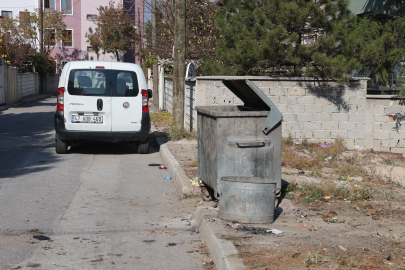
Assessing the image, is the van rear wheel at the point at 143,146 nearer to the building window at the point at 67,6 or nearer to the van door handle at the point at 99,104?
the van door handle at the point at 99,104

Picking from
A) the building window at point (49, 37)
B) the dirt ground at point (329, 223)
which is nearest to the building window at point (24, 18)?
the building window at point (49, 37)

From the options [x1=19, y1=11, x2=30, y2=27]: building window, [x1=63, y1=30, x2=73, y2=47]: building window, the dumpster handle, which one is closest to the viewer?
the dumpster handle

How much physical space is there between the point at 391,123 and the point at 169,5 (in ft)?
37.8

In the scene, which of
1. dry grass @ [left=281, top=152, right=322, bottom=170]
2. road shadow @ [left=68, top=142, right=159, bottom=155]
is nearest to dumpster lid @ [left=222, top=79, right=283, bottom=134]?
dry grass @ [left=281, top=152, right=322, bottom=170]

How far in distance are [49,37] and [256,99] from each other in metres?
53.1

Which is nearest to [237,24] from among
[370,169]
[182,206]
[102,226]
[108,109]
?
[108,109]

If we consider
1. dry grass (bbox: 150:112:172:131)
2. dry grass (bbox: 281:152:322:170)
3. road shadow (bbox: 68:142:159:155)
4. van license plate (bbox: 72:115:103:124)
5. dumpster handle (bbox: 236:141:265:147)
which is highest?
dumpster handle (bbox: 236:141:265:147)

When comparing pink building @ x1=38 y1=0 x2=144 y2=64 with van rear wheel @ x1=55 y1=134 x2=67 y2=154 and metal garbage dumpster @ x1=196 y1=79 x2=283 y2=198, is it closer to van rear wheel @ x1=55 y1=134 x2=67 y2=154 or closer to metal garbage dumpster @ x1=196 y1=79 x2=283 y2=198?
van rear wheel @ x1=55 y1=134 x2=67 y2=154

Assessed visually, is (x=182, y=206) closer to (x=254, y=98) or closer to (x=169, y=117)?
(x=254, y=98)

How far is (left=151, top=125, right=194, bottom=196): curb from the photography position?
22.4ft

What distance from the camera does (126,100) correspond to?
395 inches

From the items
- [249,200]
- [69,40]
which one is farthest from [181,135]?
[69,40]

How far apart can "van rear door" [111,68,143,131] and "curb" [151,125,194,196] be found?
955 mm

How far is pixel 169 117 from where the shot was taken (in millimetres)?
17891
